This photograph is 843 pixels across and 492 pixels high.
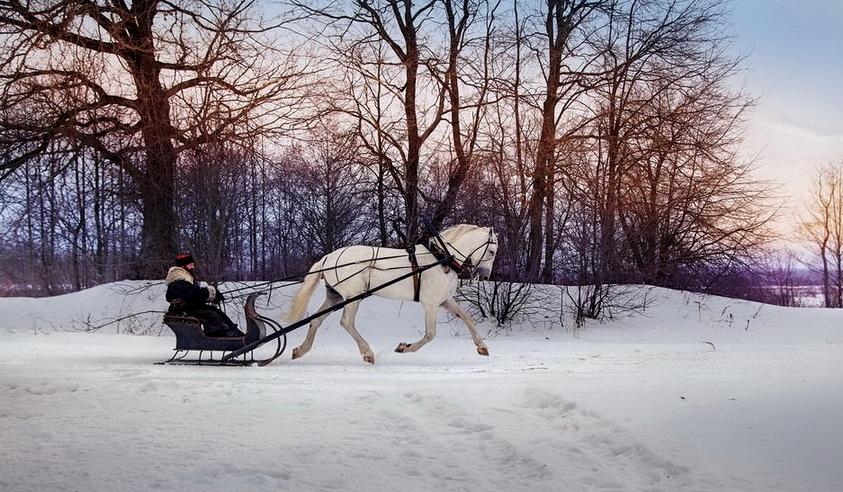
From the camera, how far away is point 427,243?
1129 cm

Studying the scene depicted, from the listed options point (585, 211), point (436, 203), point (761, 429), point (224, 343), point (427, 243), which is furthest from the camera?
point (436, 203)

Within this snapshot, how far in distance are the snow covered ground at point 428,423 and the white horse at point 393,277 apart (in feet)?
1.83

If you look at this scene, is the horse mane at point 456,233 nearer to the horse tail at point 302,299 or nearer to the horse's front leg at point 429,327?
the horse's front leg at point 429,327

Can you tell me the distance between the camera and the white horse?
1106 cm

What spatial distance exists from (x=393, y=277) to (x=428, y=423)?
5.40m

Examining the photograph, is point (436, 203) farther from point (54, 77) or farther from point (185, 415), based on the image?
point (185, 415)

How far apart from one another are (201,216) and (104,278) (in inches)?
489

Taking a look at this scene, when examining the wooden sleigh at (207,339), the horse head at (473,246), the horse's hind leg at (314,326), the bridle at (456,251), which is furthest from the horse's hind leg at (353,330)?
the horse head at (473,246)

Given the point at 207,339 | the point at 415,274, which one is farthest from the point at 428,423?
the point at 415,274

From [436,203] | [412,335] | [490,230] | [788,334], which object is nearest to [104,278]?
[436,203]

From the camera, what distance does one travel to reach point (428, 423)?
594 centimetres

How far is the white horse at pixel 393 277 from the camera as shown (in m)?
11.1

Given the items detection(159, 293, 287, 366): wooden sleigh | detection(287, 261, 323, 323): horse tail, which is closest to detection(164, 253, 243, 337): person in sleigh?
detection(159, 293, 287, 366): wooden sleigh

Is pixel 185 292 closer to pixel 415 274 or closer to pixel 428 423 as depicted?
pixel 415 274
